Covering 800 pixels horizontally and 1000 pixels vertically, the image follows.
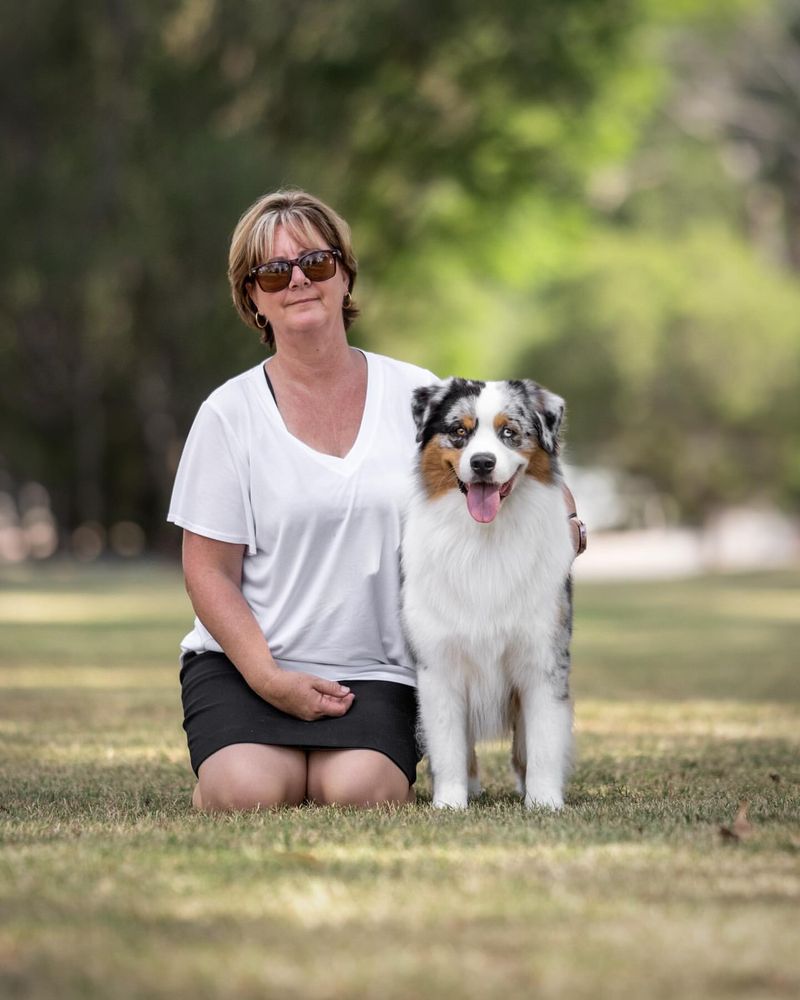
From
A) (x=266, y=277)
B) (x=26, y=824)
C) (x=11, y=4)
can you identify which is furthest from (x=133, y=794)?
(x=11, y=4)

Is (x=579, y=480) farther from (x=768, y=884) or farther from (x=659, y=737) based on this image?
(x=768, y=884)

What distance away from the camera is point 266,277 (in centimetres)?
560

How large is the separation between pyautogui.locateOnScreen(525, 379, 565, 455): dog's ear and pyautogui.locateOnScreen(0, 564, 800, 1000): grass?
3.88 ft

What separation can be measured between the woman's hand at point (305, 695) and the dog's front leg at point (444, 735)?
28 centimetres

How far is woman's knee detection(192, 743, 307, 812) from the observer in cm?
524

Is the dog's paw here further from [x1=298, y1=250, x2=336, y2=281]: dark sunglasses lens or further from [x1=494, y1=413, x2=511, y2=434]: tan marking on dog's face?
[x1=298, y1=250, x2=336, y2=281]: dark sunglasses lens

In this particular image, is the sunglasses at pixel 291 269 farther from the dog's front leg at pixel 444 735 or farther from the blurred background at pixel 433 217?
the blurred background at pixel 433 217

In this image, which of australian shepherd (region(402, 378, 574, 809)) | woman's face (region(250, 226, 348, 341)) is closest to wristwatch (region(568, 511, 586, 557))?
australian shepherd (region(402, 378, 574, 809))

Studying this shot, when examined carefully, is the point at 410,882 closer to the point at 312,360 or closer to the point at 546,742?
the point at 546,742

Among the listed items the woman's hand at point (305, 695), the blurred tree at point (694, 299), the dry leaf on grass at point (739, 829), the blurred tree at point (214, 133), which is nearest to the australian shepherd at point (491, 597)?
the woman's hand at point (305, 695)

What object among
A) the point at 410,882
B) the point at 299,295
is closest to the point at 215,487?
the point at 299,295

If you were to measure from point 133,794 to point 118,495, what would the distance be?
1489 inches

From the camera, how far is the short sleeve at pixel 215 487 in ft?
18.4

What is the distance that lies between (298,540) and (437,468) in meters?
0.59
